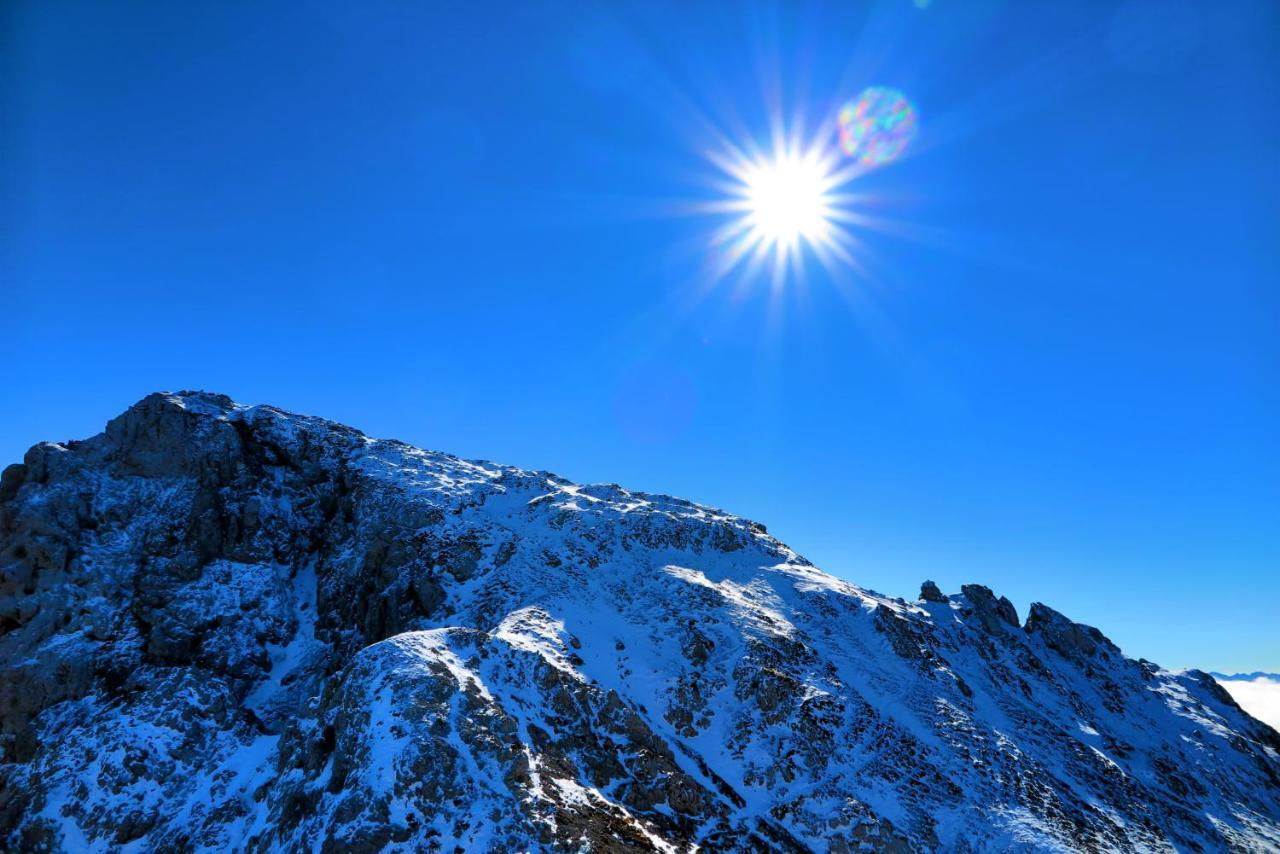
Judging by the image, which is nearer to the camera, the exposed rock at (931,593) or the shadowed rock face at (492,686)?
the shadowed rock face at (492,686)

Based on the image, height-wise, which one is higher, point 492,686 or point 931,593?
point 931,593

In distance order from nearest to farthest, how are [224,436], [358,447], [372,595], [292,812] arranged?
1. [292,812]
2. [372,595]
3. [224,436]
4. [358,447]

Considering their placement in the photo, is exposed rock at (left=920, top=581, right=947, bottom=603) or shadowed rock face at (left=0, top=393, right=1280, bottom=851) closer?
shadowed rock face at (left=0, top=393, right=1280, bottom=851)

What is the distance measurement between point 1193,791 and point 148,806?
78409 mm

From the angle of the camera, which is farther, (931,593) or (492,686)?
(931,593)

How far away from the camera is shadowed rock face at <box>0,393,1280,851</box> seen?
33656mm

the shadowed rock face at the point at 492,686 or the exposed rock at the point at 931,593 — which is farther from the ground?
the exposed rock at the point at 931,593

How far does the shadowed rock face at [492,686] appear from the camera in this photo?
33.7 meters

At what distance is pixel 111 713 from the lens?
140 feet

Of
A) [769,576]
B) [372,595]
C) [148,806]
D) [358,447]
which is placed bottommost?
[148,806]

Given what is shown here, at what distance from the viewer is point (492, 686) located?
37.2 metres

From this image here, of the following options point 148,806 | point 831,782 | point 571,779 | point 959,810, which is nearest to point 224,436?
point 148,806

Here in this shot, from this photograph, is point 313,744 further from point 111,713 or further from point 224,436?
point 224,436

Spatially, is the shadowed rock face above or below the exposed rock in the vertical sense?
below
